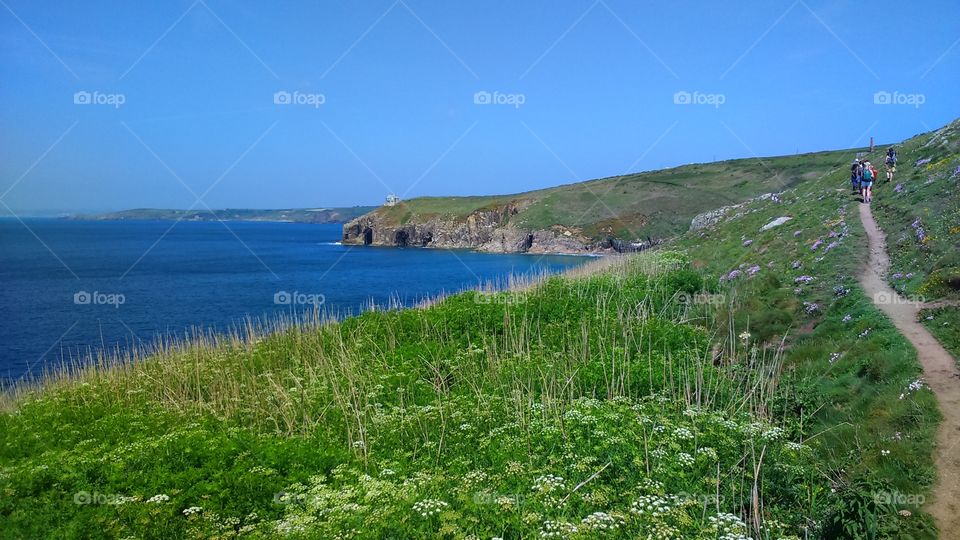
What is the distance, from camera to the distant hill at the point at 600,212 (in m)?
101

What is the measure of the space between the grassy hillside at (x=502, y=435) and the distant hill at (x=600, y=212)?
268ft

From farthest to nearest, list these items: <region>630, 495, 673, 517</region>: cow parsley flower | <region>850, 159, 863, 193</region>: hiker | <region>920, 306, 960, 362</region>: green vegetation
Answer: <region>850, 159, 863, 193</region>: hiker < <region>920, 306, 960, 362</region>: green vegetation < <region>630, 495, 673, 517</region>: cow parsley flower

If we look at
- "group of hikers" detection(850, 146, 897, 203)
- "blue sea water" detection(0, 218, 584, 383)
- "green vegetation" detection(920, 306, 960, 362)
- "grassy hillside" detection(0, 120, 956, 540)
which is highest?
"group of hikers" detection(850, 146, 897, 203)

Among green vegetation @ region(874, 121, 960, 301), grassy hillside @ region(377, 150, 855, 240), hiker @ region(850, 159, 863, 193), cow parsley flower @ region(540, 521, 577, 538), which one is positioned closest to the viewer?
cow parsley flower @ region(540, 521, 577, 538)

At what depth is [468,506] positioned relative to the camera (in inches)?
217

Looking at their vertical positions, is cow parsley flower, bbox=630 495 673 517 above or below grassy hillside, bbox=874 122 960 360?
below

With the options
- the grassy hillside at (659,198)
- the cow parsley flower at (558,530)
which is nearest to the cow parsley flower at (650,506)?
the cow parsley flower at (558,530)

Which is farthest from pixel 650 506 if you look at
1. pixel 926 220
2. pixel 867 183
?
pixel 867 183

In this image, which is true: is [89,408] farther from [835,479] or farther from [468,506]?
[835,479]

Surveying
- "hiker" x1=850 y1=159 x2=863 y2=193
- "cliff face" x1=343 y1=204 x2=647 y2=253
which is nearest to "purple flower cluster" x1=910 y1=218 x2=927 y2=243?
"hiker" x1=850 y1=159 x2=863 y2=193

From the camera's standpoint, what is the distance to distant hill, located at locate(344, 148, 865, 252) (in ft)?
331

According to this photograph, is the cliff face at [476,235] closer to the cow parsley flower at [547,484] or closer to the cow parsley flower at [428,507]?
the cow parsley flower at [547,484]

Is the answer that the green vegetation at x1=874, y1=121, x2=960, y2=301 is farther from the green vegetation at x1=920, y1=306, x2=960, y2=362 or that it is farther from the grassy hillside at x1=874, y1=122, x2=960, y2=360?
the green vegetation at x1=920, y1=306, x2=960, y2=362

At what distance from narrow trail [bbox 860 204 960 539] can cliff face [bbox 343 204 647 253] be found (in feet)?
248
